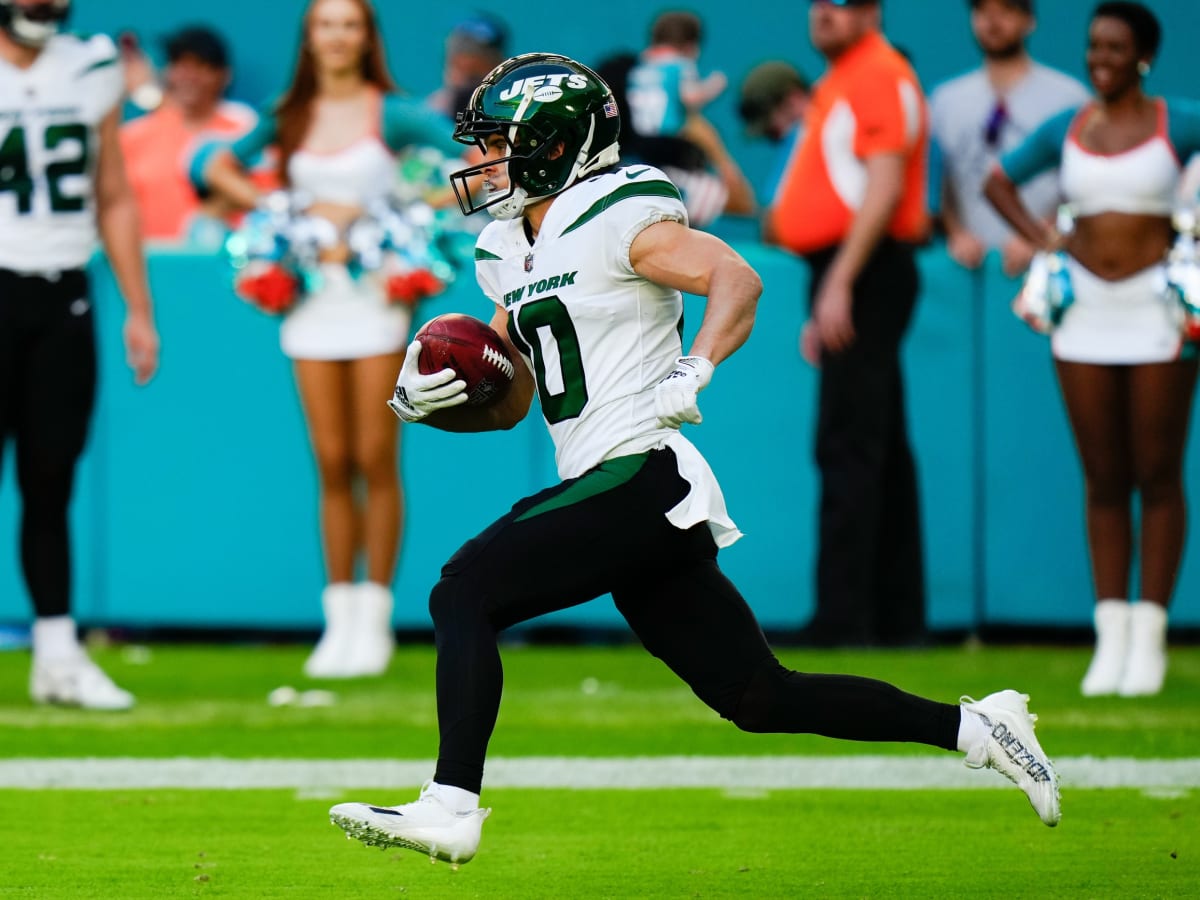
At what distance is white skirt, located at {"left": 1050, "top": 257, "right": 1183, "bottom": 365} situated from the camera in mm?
7066

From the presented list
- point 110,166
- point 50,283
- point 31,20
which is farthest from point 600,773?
point 31,20

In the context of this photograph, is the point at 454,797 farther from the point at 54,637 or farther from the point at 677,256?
the point at 54,637

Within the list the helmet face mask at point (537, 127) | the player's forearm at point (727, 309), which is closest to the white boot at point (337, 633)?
the helmet face mask at point (537, 127)

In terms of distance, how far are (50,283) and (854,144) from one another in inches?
123

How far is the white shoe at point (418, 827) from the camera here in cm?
379

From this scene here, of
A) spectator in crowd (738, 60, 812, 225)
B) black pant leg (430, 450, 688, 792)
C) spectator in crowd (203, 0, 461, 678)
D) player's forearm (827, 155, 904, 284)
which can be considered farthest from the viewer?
spectator in crowd (738, 60, 812, 225)

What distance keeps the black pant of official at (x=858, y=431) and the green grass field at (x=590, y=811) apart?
20.8 inches

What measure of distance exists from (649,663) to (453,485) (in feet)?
4.10

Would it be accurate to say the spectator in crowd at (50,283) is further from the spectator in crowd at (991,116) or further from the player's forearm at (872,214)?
the spectator in crowd at (991,116)

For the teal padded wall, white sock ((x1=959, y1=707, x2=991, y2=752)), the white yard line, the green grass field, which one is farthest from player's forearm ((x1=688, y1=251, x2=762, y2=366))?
the teal padded wall

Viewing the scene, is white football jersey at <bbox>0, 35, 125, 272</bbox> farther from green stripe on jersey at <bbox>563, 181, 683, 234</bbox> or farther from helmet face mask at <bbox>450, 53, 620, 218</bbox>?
green stripe on jersey at <bbox>563, 181, 683, 234</bbox>

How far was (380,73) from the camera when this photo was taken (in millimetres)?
7824

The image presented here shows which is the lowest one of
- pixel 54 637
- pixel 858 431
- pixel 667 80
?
pixel 54 637

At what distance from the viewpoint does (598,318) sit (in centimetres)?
427
